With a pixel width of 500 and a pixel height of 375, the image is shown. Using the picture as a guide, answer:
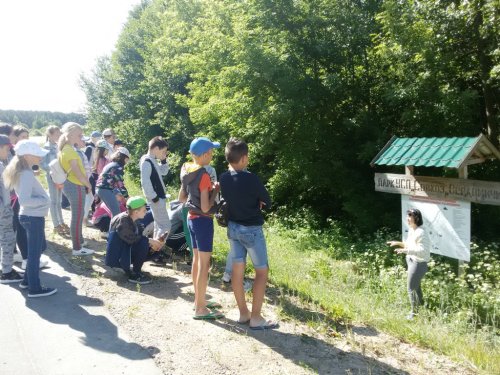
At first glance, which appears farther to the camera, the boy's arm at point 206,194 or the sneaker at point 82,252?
the sneaker at point 82,252

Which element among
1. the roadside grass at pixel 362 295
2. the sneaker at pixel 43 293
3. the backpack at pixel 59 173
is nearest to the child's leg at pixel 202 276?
the roadside grass at pixel 362 295

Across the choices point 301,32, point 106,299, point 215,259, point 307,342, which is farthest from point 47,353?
point 301,32

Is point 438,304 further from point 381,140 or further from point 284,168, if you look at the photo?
point 284,168

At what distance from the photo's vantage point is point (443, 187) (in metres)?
6.43

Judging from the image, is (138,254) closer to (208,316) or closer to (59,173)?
(208,316)

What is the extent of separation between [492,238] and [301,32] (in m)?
6.13

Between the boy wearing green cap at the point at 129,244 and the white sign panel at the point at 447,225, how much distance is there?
4.12 m

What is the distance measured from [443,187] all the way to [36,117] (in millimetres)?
75811

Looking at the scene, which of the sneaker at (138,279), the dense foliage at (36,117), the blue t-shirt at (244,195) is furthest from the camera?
the dense foliage at (36,117)

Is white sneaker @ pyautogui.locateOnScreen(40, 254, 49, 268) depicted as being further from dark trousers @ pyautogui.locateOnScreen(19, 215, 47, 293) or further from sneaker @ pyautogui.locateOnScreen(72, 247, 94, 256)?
dark trousers @ pyautogui.locateOnScreen(19, 215, 47, 293)

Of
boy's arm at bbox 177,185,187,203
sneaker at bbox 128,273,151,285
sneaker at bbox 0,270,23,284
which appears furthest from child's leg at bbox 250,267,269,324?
sneaker at bbox 0,270,23,284

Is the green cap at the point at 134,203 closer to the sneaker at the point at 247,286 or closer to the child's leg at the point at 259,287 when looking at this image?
the sneaker at the point at 247,286

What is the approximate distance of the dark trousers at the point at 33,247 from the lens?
478 cm

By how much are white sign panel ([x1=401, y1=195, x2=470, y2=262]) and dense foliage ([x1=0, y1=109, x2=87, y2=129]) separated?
6618 cm
